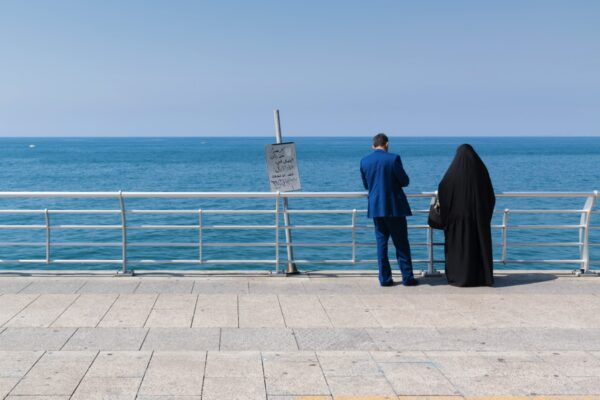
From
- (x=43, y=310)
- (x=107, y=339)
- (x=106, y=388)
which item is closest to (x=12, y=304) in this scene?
(x=43, y=310)

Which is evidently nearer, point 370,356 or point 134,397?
point 134,397

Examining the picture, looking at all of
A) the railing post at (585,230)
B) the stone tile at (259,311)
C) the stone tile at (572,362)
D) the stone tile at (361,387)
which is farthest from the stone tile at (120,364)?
the railing post at (585,230)

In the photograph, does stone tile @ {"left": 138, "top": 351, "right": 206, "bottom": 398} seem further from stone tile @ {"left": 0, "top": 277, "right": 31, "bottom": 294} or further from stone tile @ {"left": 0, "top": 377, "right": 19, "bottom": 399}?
stone tile @ {"left": 0, "top": 277, "right": 31, "bottom": 294}

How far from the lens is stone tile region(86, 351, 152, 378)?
5617 mm

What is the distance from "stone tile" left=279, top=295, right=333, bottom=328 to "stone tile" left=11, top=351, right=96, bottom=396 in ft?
6.90

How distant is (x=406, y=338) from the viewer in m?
6.74

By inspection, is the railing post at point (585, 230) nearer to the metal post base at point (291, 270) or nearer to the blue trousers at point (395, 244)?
the blue trousers at point (395, 244)

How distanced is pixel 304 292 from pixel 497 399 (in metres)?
3.86

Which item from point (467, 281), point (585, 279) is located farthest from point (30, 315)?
point (585, 279)

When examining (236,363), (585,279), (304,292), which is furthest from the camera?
(585,279)

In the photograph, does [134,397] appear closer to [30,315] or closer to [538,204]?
[30,315]

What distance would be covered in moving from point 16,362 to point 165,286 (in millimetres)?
3224

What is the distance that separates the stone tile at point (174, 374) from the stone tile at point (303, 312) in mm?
1415

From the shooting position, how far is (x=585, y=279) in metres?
9.68
